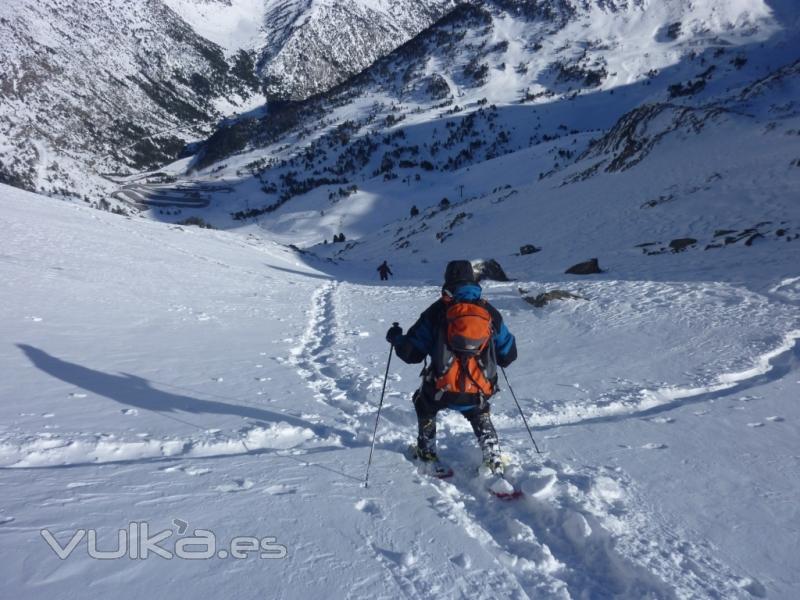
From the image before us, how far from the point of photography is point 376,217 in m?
79.6

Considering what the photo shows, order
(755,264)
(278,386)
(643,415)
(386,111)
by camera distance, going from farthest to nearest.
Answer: (386,111) → (755,264) → (278,386) → (643,415)

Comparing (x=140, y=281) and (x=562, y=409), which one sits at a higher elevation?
(x=140, y=281)

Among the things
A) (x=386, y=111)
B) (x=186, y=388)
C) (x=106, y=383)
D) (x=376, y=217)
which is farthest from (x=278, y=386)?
(x=386, y=111)

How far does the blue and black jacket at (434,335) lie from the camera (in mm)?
3822

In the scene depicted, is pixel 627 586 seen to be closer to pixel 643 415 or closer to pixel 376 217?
pixel 643 415

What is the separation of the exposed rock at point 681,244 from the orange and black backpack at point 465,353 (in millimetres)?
16935

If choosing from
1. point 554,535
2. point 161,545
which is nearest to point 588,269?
point 554,535

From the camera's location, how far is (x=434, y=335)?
3.91 meters

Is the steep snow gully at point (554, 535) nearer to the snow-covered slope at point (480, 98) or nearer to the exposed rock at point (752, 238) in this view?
the exposed rock at point (752, 238)

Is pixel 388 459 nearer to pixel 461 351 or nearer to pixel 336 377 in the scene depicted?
pixel 461 351

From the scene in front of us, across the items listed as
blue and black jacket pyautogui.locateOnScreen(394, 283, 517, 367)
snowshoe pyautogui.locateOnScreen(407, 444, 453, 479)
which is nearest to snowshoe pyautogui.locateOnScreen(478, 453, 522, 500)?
snowshoe pyautogui.locateOnScreen(407, 444, 453, 479)

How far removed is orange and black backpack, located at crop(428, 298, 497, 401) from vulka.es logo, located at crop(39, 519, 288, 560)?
170 centimetres

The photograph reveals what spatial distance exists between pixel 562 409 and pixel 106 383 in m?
5.74

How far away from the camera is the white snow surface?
276 cm
